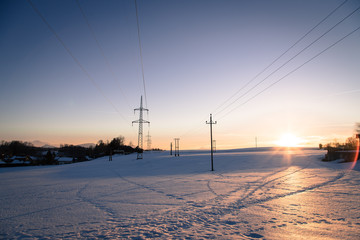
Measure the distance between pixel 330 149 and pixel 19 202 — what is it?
4589 cm

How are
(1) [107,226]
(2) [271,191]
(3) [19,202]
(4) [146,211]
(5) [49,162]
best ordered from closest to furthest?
(1) [107,226]
(4) [146,211]
(3) [19,202]
(2) [271,191]
(5) [49,162]

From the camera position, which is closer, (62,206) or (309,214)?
(309,214)

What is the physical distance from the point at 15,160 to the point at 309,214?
3670 inches

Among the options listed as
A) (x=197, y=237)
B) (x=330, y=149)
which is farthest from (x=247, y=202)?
(x=330, y=149)

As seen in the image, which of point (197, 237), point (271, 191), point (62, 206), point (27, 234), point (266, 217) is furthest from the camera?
point (271, 191)

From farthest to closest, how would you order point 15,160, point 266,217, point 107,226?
point 15,160, point 266,217, point 107,226

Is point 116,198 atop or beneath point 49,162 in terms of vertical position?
atop

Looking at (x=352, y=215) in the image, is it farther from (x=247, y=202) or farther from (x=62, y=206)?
(x=62, y=206)

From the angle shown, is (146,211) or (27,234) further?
(146,211)

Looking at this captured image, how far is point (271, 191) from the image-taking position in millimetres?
12562

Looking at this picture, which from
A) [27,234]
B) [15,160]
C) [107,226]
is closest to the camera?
[27,234]

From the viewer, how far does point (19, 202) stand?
10.9 meters

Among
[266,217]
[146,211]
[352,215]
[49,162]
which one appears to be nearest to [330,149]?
[352,215]

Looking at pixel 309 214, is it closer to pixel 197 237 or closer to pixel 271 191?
pixel 271 191
